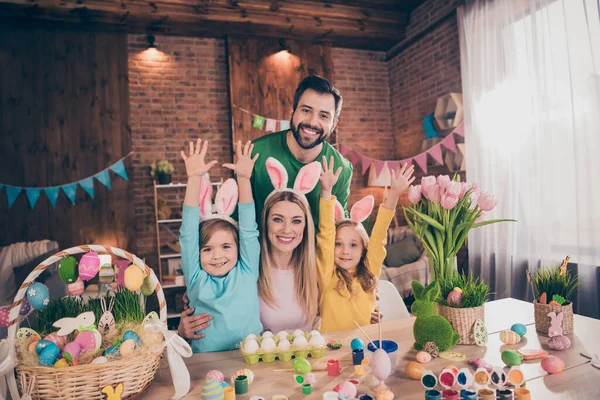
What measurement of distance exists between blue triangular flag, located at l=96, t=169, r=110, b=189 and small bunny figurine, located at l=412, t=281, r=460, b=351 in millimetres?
4151

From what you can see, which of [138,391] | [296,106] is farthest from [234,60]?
[138,391]

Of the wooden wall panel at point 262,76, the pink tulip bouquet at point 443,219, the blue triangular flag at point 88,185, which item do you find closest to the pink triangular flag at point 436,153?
the wooden wall panel at point 262,76

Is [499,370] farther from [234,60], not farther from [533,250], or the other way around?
[234,60]

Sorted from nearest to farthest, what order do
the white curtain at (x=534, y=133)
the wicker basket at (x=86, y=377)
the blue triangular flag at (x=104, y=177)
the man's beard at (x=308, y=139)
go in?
the wicker basket at (x=86, y=377) < the man's beard at (x=308, y=139) < the white curtain at (x=534, y=133) < the blue triangular flag at (x=104, y=177)

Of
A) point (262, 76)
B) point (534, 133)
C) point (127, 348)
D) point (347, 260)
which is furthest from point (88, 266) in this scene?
point (262, 76)

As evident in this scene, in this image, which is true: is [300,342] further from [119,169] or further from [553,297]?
[119,169]

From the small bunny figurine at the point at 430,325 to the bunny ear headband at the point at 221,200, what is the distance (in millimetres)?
704

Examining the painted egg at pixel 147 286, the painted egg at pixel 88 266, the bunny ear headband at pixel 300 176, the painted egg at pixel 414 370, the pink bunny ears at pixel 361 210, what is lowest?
the painted egg at pixel 414 370

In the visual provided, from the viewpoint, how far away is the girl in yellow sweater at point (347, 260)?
164 cm

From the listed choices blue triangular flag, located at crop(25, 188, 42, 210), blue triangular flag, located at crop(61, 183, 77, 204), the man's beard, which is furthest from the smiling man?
blue triangular flag, located at crop(25, 188, 42, 210)

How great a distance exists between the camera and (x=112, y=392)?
39.9 inches

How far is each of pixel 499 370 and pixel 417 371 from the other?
0.69 ft

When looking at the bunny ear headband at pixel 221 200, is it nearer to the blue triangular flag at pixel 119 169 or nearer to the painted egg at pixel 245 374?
the painted egg at pixel 245 374

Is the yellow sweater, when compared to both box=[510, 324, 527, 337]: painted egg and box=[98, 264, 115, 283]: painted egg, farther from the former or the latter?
box=[98, 264, 115, 283]: painted egg
